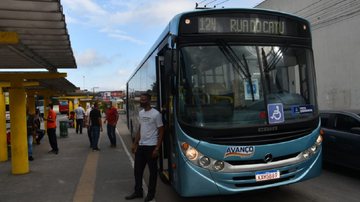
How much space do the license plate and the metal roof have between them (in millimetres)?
3741

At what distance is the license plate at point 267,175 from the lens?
17.8 ft

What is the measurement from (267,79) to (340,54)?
40.4ft

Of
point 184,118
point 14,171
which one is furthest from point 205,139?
point 14,171

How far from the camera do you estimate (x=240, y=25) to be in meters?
5.75

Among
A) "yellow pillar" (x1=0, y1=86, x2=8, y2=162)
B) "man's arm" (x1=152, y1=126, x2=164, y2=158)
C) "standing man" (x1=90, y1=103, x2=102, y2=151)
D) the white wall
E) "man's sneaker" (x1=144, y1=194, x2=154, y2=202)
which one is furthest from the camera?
the white wall

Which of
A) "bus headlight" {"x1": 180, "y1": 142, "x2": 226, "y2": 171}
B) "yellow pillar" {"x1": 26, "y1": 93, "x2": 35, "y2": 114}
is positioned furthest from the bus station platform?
"yellow pillar" {"x1": 26, "y1": 93, "x2": 35, "y2": 114}

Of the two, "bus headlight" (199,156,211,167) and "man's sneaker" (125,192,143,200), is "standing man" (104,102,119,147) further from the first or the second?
"bus headlight" (199,156,211,167)

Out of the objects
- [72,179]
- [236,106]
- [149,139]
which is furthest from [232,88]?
[72,179]

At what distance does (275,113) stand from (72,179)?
5292 millimetres

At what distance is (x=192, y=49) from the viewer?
218 inches

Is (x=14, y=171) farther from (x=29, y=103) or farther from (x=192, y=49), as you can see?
(x=29, y=103)

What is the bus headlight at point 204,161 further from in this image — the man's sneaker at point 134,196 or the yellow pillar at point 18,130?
the yellow pillar at point 18,130

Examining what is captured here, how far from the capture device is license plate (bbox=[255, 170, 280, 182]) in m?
5.43

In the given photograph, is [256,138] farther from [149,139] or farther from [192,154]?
[149,139]
